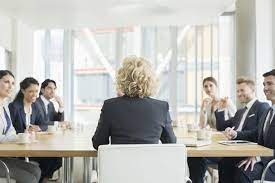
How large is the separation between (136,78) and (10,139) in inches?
41.3

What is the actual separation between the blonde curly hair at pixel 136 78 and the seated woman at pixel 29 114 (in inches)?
54.6

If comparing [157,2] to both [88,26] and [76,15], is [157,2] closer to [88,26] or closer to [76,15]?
[76,15]

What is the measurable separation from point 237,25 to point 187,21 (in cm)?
132

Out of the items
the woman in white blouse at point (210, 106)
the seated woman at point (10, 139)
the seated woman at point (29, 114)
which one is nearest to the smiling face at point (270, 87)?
the woman in white blouse at point (210, 106)

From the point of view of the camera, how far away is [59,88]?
304 inches

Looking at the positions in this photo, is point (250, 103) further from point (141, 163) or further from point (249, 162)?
point (141, 163)

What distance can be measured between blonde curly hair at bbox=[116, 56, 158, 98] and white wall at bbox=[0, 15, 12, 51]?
14.0 ft

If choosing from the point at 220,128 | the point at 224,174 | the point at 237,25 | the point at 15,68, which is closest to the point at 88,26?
the point at 15,68

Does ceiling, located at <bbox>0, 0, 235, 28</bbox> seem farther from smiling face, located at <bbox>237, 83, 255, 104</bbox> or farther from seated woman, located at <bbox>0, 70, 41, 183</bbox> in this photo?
seated woman, located at <bbox>0, 70, 41, 183</bbox>

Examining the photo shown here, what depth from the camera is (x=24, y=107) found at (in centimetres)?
363

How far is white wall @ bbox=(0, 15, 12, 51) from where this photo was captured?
588cm

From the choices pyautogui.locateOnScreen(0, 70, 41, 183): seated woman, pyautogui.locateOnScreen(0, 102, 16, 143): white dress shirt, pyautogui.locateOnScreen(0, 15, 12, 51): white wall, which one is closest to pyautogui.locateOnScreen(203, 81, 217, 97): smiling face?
pyautogui.locateOnScreen(0, 70, 41, 183): seated woman

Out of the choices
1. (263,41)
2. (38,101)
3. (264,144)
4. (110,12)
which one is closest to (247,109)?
(264,144)

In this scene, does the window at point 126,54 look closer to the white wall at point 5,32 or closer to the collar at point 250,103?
the white wall at point 5,32
